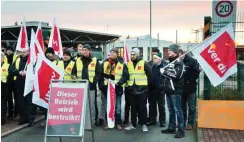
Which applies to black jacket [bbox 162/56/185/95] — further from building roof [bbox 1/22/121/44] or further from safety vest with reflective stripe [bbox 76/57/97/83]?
building roof [bbox 1/22/121/44]

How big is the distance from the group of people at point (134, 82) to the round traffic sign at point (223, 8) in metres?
1.52

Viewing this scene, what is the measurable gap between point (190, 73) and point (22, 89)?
4.05 m

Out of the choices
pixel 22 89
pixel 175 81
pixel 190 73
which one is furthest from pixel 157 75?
pixel 22 89

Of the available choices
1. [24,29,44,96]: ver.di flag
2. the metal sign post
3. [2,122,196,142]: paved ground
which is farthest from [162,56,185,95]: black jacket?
[24,29,44,96]: ver.di flag

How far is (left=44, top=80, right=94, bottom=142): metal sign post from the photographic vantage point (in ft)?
21.4

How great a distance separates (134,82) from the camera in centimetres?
866

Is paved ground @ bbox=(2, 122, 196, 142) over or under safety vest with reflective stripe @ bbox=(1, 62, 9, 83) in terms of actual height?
under

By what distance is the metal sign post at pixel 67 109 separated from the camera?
6.52 metres

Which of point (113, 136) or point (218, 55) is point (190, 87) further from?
point (113, 136)

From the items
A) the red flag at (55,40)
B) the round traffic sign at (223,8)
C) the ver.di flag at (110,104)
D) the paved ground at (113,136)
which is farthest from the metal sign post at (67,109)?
the round traffic sign at (223,8)

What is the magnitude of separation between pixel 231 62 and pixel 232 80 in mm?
874

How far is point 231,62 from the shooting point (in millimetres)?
8008

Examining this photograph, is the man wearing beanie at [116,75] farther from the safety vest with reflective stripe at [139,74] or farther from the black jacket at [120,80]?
the safety vest with reflective stripe at [139,74]

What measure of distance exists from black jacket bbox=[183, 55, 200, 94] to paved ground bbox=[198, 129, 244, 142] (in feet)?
3.09
